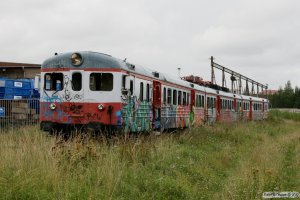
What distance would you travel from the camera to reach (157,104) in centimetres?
1623

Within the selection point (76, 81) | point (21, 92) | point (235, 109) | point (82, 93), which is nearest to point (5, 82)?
point (21, 92)

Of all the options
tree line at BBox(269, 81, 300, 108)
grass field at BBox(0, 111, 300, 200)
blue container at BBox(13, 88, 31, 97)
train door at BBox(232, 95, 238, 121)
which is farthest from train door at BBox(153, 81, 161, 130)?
tree line at BBox(269, 81, 300, 108)

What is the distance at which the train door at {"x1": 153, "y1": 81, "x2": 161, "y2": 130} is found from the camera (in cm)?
1590

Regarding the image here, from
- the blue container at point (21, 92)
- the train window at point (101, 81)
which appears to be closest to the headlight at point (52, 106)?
the train window at point (101, 81)

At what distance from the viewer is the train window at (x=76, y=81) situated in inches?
509

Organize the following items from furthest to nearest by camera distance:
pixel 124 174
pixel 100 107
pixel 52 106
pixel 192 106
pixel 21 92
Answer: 1. pixel 21 92
2. pixel 192 106
3. pixel 52 106
4. pixel 100 107
5. pixel 124 174

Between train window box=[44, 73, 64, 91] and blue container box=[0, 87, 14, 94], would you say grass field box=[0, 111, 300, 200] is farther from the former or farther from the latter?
blue container box=[0, 87, 14, 94]

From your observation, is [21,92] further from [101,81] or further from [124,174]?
[124,174]

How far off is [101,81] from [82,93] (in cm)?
65

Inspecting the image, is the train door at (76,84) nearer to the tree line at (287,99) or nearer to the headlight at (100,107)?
the headlight at (100,107)

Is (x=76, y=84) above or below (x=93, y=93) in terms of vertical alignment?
above

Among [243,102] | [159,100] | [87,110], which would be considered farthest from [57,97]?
[243,102]

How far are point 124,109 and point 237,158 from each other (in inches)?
139

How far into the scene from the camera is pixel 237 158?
12664mm
